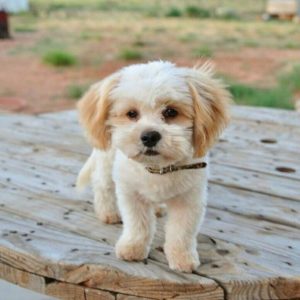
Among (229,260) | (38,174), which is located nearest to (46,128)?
(38,174)

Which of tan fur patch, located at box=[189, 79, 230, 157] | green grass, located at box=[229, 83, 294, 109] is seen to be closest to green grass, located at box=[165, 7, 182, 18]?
green grass, located at box=[229, 83, 294, 109]

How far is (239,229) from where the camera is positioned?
2047mm

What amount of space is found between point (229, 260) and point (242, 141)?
1.34 m

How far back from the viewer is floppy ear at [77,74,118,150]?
1.74 m

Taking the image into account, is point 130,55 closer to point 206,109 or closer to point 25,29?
point 25,29

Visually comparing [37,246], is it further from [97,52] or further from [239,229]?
[97,52]

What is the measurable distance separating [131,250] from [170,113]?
0.39 m

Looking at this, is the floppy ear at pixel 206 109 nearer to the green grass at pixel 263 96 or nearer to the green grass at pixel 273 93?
the green grass at pixel 273 93

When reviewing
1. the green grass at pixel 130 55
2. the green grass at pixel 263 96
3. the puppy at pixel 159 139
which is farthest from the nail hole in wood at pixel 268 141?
the green grass at pixel 130 55

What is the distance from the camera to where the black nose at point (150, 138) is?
5.30 ft

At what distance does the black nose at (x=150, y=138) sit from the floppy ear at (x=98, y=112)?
183mm

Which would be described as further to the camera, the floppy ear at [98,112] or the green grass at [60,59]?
the green grass at [60,59]

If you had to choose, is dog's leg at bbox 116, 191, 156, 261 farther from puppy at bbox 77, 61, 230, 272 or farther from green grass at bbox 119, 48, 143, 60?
green grass at bbox 119, 48, 143, 60

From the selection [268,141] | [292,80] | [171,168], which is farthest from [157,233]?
[292,80]
